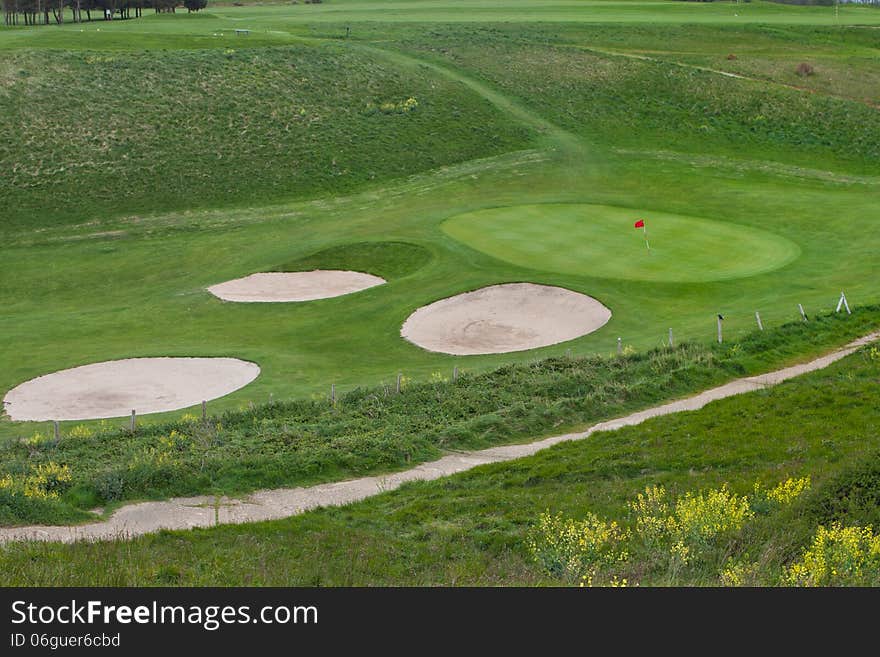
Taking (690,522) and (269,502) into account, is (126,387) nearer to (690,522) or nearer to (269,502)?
(269,502)

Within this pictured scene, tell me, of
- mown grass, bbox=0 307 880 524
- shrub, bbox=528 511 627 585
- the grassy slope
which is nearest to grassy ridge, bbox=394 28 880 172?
mown grass, bbox=0 307 880 524

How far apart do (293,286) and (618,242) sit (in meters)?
13.0

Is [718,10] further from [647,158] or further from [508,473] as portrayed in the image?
[508,473]

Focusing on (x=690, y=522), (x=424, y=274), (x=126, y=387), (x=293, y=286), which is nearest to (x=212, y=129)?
(x=293, y=286)

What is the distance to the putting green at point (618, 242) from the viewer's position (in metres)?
40.1

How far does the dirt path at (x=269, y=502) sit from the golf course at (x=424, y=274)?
0.52 metres

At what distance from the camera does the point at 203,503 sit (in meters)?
22.2

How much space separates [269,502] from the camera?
22438 millimetres

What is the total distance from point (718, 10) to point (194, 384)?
280ft

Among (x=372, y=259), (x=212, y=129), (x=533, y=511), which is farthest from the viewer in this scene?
(x=212, y=129)

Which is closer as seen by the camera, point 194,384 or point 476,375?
point 476,375

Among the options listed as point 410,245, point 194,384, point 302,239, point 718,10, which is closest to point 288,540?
point 194,384

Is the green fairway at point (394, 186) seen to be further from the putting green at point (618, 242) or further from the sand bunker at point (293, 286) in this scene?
the sand bunker at point (293, 286)

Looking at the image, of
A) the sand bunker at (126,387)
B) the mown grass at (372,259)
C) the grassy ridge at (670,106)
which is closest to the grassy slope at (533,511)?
the sand bunker at (126,387)
